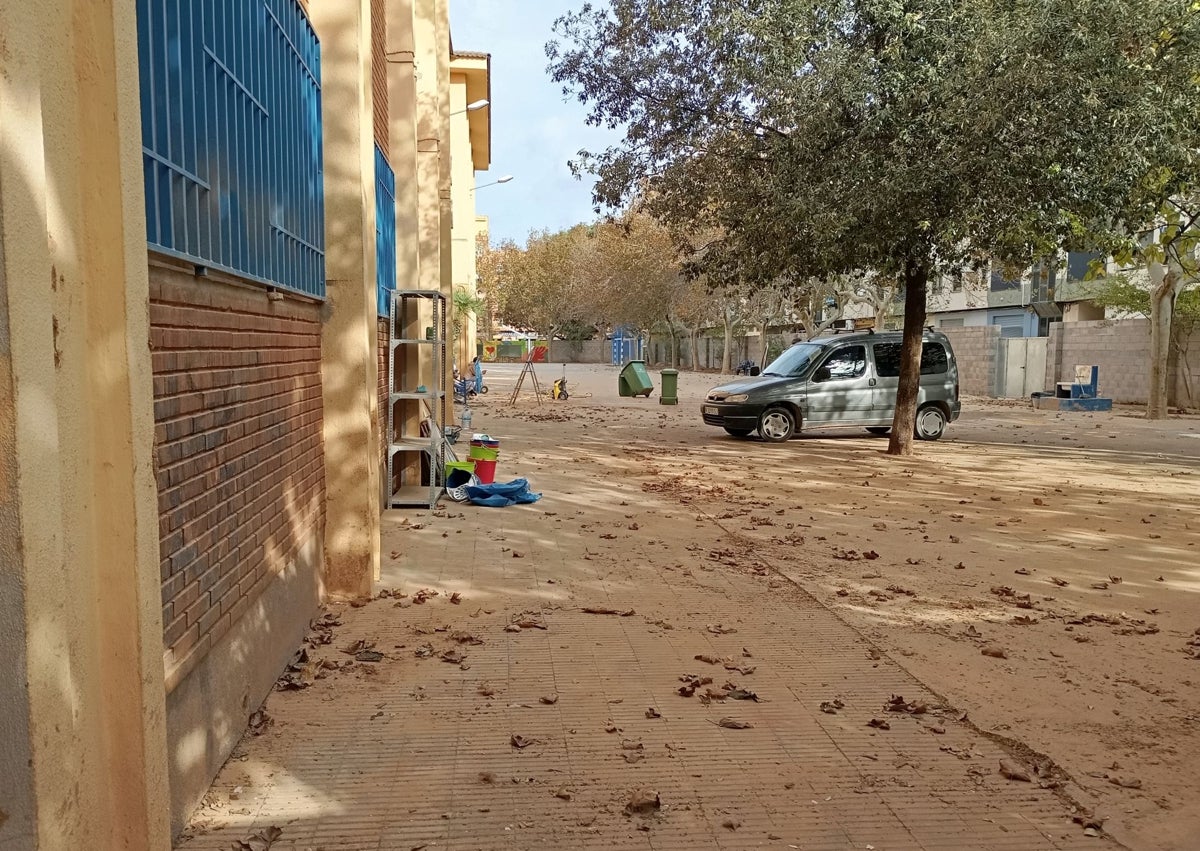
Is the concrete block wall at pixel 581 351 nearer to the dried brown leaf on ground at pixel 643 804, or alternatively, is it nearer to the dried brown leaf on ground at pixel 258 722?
the dried brown leaf on ground at pixel 258 722

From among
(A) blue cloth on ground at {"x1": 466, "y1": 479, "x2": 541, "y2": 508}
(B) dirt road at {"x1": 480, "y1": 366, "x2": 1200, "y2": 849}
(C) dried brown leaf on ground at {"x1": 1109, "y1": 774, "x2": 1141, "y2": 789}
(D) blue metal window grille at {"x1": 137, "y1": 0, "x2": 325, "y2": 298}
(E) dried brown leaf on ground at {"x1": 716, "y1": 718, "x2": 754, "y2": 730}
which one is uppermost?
(D) blue metal window grille at {"x1": 137, "y1": 0, "x2": 325, "y2": 298}

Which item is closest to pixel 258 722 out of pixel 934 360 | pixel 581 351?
pixel 934 360

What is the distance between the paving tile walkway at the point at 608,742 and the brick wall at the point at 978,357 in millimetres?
27699

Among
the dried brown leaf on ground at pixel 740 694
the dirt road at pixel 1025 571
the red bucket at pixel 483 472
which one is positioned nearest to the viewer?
the dirt road at pixel 1025 571

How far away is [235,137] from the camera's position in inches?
173

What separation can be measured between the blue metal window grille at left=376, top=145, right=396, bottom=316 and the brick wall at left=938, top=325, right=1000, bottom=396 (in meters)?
25.2

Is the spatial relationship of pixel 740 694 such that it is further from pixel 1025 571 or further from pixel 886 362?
pixel 886 362

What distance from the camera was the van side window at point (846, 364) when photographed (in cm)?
1720

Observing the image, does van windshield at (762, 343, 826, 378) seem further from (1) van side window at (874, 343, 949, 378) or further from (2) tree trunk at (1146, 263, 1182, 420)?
(2) tree trunk at (1146, 263, 1182, 420)

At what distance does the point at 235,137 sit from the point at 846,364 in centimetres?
1411

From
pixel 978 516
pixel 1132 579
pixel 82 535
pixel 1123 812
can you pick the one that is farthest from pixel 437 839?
pixel 978 516

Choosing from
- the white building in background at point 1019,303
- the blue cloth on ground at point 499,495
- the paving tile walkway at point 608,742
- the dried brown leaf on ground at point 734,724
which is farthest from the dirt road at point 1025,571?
the white building in background at point 1019,303

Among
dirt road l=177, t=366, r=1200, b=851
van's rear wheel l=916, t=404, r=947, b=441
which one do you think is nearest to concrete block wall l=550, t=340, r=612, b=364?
van's rear wheel l=916, t=404, r=947, b=441

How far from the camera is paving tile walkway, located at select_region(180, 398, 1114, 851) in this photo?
3.50m
